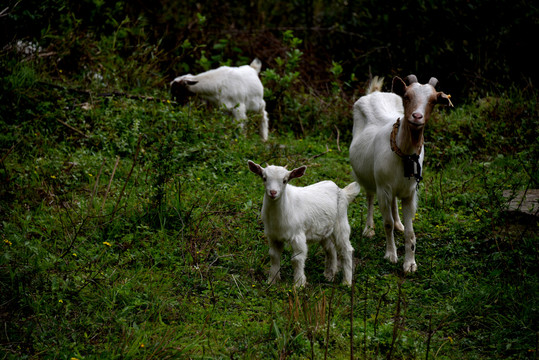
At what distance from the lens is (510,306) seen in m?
4.92

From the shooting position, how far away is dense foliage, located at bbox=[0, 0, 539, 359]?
4570 mm

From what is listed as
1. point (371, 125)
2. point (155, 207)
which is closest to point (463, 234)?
point (371, 125)

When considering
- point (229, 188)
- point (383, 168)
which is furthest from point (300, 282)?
point (229, 188)

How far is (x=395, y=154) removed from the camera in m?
5.93

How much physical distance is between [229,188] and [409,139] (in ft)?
8.65

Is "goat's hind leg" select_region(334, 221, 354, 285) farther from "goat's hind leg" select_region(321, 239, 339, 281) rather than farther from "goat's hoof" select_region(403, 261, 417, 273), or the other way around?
"goat's hoof" select_region(403, 261, 417, 273)

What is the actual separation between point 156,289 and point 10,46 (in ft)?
19.8

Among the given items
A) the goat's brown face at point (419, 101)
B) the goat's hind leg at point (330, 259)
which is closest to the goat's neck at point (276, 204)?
the goat's hind leg at point (330, 259)

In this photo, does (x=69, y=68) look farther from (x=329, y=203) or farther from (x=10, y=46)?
(x=329, y=203)

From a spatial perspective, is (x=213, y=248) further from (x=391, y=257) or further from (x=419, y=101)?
(x=419, y=101)

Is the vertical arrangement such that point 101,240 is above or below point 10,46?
below

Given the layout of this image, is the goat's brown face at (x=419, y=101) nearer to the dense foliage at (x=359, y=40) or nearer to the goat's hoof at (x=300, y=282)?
the goat's hoof at (x=300, y=282)

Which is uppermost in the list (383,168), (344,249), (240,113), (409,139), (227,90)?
(409,139)

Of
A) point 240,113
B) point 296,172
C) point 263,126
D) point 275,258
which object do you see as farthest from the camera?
point 263,126
